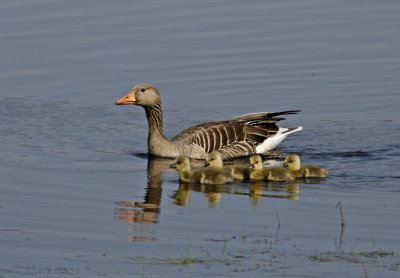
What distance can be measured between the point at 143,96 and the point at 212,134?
4.36 feet

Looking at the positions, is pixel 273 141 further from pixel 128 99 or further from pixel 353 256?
pixel 353 256

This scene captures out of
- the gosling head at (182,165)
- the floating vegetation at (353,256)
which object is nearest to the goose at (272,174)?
the gosling head at (182,165)

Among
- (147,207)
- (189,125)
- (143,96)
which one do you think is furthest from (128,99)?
(147,207)

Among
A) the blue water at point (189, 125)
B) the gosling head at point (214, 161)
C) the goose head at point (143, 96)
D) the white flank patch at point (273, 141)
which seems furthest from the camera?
the white flank patch at point (273, 141)

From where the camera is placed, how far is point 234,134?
18609 millimetres

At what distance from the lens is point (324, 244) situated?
11.9 metres

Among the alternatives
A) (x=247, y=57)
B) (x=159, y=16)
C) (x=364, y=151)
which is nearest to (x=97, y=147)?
(x=364, y=151)

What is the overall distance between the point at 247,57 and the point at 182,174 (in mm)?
7752

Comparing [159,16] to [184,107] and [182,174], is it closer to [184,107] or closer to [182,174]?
[184,107]

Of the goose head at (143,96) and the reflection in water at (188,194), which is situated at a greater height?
the goose head at (143,96)

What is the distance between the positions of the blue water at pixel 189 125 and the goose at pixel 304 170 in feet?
0.82

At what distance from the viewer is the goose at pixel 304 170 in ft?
51.6

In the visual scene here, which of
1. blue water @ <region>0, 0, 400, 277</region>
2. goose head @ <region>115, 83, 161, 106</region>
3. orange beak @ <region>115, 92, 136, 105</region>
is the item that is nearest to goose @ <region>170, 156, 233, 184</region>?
blue water @ <region>0, 0, 400, 277</region>

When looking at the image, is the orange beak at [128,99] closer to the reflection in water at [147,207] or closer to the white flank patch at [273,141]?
the reflection in water at [147,207]
